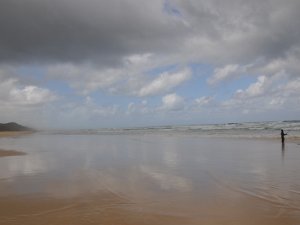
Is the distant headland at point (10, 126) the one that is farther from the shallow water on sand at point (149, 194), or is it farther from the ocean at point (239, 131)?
the shallow water on sand at point (149, 194)

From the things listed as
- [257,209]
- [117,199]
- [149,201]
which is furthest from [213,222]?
[117,199]

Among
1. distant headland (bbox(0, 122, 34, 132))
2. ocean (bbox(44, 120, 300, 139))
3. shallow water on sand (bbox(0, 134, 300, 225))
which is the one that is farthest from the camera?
distant headland (bbox(0, 122, 34, 132))

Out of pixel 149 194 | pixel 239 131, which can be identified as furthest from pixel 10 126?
pixel 149 194

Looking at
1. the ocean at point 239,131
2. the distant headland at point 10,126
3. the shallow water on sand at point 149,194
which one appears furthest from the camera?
the distant headland at point 10,126

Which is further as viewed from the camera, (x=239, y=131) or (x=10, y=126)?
(x=10, y=126)

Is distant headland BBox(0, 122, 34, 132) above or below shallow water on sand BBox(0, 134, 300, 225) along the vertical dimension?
above

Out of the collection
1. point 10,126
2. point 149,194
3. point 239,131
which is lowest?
point 149,194

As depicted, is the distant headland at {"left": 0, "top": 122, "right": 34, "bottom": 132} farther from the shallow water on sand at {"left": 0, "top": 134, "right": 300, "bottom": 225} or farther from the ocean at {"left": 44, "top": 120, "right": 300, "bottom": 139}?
the shallow water on sand at {"left": 0, "top": 134, "right": 300, "bottom": 225}

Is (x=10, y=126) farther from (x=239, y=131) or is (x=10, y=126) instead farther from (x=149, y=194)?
(x=149, y=194)

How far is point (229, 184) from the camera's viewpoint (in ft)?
34.0

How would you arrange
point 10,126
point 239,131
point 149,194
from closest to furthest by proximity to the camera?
point 149,194 → point 239,131 → point 10,126

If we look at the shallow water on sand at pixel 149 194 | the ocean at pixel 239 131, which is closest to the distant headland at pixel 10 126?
the ocean at pixel 239 131

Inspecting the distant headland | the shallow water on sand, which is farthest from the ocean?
the distant headland

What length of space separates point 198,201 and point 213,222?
1.66m
